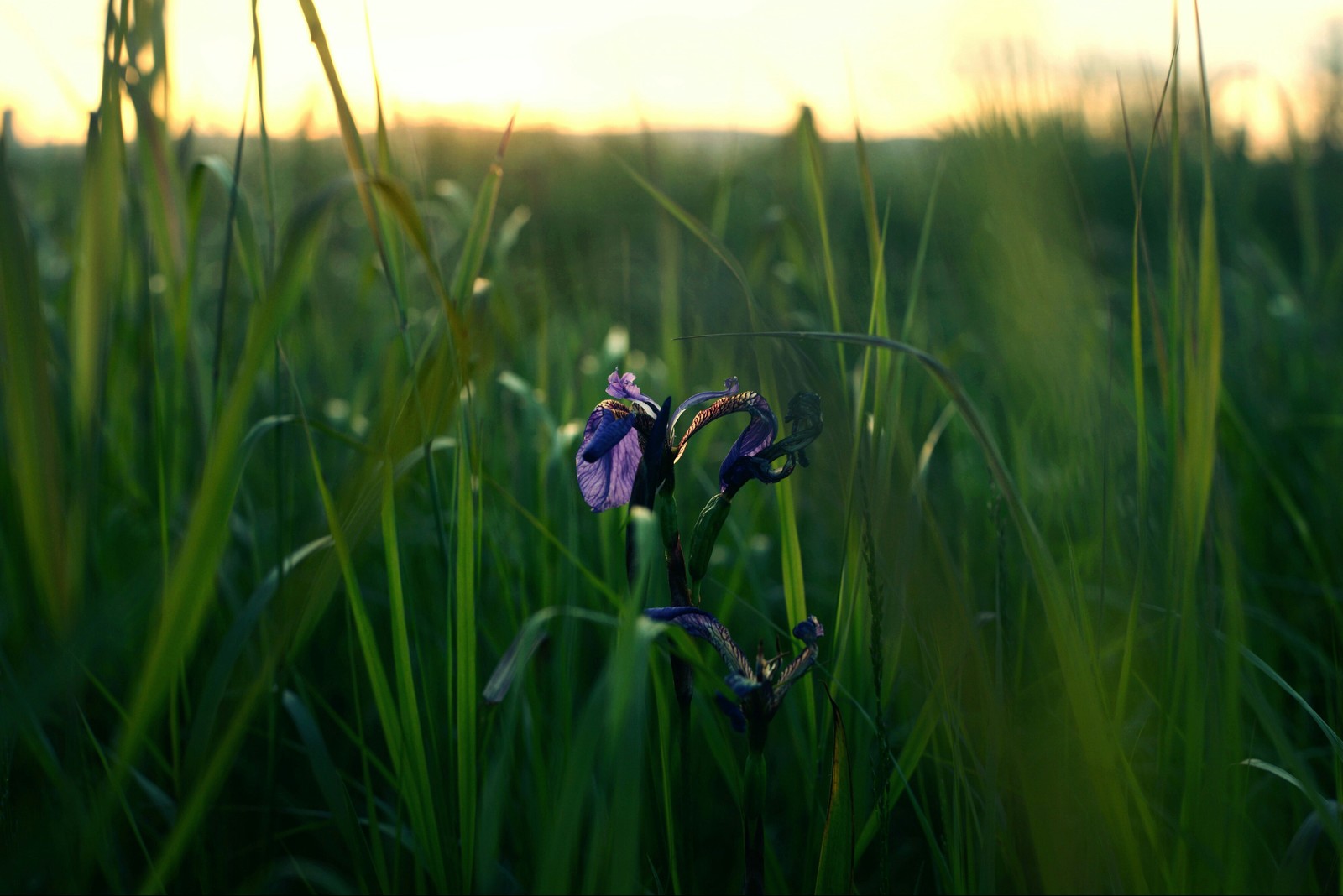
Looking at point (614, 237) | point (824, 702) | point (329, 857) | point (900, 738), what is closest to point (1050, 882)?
point (824, 702)

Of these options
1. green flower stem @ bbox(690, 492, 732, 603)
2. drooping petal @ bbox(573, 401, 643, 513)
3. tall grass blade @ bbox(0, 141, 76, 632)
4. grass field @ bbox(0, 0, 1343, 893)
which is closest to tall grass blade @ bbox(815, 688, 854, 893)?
grass field @ bbox(0, 0, 1343, 893)

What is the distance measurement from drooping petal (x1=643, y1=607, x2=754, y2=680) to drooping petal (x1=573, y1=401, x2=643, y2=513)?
0.50ft

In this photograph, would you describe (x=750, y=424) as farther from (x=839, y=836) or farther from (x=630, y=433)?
(x=839, y=836)

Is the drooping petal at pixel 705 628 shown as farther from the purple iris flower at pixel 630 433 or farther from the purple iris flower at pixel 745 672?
the purple iris flower at pixel 630 433

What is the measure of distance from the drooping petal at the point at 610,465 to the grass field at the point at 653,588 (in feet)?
0.14

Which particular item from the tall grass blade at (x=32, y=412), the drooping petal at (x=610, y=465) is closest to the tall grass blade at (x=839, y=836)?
the drooping petal at (x=610, y=465)

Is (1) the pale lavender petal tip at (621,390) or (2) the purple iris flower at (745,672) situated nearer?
(2) the purple iris flower at (745,672)

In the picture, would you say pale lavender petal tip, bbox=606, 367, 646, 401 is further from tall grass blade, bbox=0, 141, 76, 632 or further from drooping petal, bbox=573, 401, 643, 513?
tall grass blade, bbox=0, 141, 76, 632

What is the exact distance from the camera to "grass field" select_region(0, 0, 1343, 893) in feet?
2.45

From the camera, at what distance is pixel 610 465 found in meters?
0.88

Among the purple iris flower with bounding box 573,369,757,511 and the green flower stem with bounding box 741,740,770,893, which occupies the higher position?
the purple iris flower with bounding box 573,369,757,511

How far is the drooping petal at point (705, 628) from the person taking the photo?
74 centimetres

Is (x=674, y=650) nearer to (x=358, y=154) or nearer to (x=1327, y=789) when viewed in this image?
(x=358, y=154)

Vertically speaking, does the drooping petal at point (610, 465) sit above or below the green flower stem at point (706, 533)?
above
